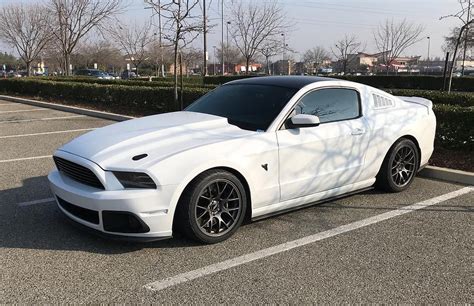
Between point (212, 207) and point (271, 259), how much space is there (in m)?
0.68

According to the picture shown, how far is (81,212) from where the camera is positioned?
3.94 m

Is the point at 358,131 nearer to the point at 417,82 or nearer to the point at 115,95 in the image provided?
the point at 115,95

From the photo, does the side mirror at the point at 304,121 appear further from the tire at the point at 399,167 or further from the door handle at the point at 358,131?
the tire at the point at 399,167

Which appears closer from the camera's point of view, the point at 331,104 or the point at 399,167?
the point at 331,104

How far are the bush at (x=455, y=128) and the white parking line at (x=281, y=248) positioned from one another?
6.57 ft

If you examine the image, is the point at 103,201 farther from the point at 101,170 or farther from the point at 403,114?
the point at 403,114

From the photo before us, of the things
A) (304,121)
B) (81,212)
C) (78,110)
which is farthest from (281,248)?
(78,110)

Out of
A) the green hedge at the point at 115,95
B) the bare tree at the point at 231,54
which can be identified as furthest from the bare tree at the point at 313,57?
the green hedge at the point at 115,95

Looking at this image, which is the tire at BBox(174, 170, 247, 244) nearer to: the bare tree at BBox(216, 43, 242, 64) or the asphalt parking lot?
the asphalt parking lot

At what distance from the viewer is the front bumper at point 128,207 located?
3.64m

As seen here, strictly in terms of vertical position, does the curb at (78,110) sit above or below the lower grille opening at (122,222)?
below

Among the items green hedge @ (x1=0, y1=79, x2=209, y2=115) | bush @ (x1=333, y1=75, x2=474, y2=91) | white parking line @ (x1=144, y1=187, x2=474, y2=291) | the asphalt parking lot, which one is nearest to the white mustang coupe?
the asphalt parking lot

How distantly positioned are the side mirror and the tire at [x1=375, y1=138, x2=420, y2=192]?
1.40 metres

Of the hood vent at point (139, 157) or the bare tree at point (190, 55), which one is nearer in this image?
the hood vent at point (139, 157)
